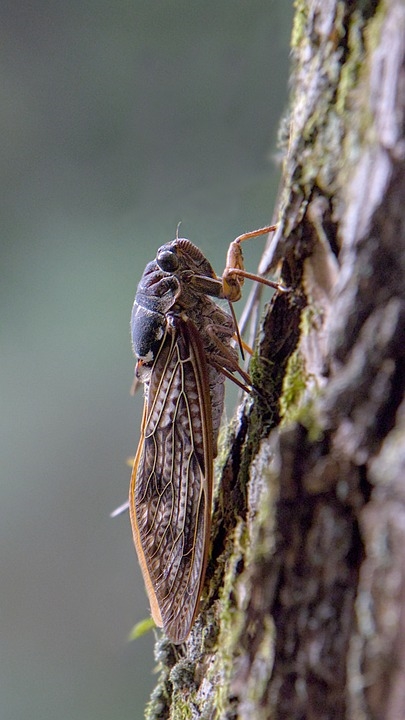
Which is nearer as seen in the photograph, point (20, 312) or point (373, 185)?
point (373, 185)

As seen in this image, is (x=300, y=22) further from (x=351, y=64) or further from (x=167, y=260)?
(x=167, y=260)

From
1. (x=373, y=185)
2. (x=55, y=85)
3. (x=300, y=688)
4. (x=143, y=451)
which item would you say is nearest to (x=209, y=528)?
(x=143, y=451)

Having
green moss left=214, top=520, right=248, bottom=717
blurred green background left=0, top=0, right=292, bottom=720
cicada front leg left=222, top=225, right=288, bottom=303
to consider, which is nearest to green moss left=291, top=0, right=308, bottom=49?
cicada front leg left=222, top=225, right=288, bottom=303

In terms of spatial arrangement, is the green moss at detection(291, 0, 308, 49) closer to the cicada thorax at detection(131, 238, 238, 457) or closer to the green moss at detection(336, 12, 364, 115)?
the green moss at detection(336, 12, 364, 115)

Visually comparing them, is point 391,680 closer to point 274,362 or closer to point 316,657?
point 316,657

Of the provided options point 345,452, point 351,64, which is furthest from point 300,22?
point 345,452

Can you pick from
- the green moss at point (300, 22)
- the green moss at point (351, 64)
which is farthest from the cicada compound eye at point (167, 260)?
the green moss at point (351, 64)
